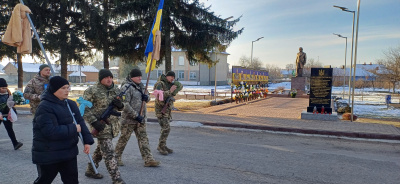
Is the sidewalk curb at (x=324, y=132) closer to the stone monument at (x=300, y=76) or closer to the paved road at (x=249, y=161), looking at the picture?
the paved road at (x=249, y=161)

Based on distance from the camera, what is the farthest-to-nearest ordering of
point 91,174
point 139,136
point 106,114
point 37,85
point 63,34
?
point 63,34, point 37,85, point 139,136, point 91,174, point 106,114

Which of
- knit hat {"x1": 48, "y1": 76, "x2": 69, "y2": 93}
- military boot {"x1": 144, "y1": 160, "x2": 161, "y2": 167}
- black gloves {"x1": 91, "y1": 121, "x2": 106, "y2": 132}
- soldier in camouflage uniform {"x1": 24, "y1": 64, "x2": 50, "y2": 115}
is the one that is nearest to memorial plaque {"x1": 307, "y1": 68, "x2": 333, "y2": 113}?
military boot {"x1": 144, "y1": 160, "x2": 161, "y2": 167}

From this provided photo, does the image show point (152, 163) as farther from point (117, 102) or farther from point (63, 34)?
point (63, 34)

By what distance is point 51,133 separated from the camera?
3.01 m

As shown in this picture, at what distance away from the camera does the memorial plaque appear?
40.1ft

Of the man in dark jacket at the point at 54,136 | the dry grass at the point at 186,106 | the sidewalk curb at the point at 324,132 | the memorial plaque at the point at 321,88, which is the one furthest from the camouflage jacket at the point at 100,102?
the dry grass at the point at 186,106

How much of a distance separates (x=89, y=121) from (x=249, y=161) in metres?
3.31

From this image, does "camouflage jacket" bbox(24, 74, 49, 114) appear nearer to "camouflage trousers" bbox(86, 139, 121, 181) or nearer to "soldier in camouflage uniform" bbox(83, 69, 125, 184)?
"soldier in camouflage uniform" bbox(83, 69, 125, 184)

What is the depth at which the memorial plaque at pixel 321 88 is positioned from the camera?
40.1ft

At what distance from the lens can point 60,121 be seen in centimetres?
315

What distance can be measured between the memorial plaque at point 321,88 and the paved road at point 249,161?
402 cm

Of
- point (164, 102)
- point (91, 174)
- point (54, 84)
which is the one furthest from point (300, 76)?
point (54, 84)

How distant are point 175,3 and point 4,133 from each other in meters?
10.4

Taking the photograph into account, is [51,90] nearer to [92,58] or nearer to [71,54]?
[71,54]
